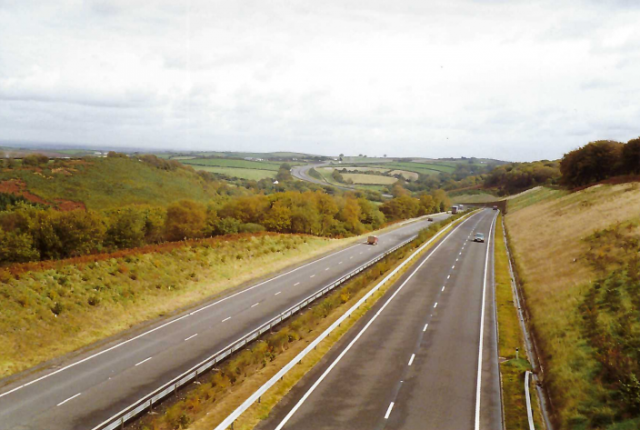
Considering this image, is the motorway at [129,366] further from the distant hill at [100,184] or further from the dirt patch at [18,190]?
the distant hill at [100,184]

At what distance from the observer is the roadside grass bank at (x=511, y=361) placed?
16422 millimetres

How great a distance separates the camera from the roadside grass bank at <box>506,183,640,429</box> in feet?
53.5

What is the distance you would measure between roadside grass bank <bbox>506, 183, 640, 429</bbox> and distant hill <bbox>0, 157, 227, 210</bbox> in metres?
94.0

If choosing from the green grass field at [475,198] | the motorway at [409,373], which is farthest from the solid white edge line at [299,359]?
the green grass field at [475,198]

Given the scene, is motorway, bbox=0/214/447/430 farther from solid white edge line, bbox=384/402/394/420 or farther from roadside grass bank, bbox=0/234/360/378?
solid white edge line, bbox=384/402/394/420

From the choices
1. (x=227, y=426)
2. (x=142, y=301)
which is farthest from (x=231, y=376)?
(x=142, y=301)

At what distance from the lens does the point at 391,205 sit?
4791 inches

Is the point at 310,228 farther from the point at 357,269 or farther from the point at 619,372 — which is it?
the point at 619,372

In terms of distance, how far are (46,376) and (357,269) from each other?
3090 centimetres

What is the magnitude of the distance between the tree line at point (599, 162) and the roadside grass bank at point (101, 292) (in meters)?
68.1

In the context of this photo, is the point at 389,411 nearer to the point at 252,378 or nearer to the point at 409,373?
the point at 409,373

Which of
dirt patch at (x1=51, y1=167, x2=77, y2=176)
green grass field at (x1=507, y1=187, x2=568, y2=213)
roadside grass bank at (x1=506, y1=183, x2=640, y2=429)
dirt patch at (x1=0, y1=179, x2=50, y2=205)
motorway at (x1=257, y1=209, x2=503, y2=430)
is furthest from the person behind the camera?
dirt patch at (x1=51, y1=167, x2=77, y2=176)

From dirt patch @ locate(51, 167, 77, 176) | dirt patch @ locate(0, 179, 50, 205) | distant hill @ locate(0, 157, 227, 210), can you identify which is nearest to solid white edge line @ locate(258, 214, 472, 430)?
dirt patch @ locate(0, 179, 50, 205)

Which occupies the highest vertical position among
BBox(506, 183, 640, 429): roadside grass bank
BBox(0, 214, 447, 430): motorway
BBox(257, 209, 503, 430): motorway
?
BBox(506, 183, 640, 429): roadside grass bank
